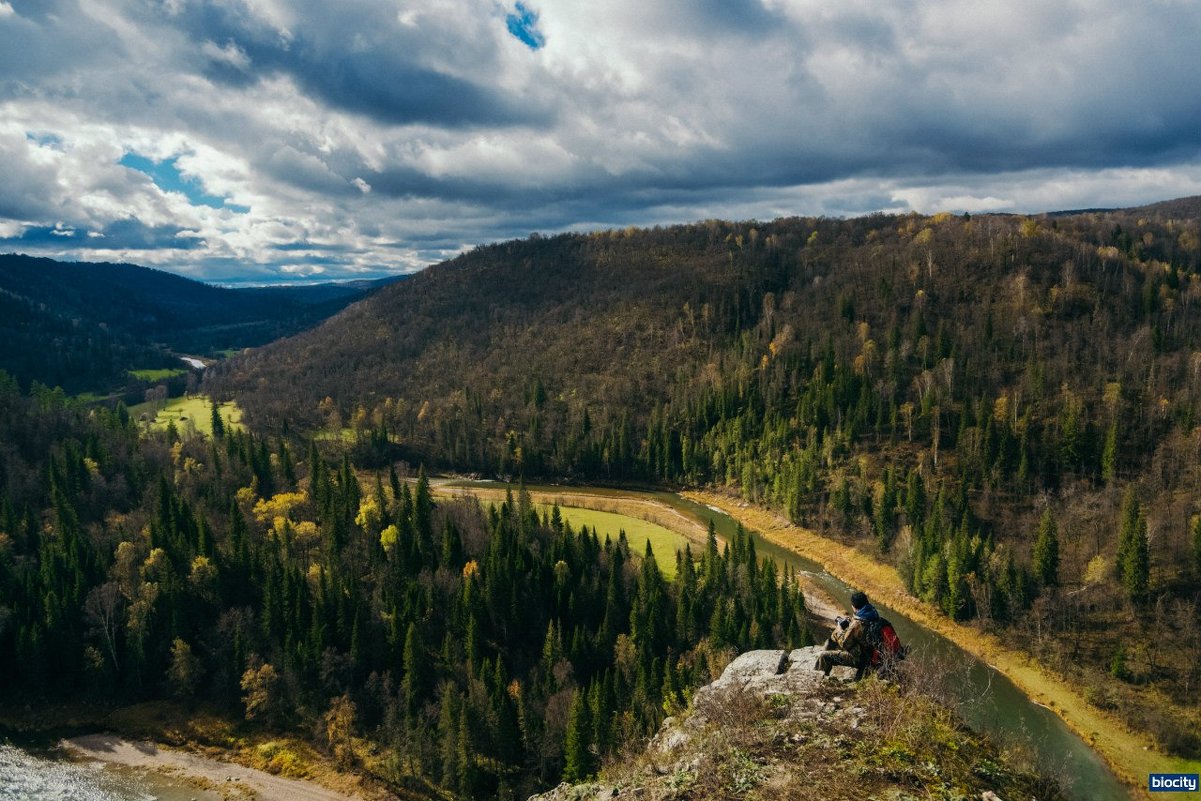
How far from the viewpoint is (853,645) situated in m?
27.0

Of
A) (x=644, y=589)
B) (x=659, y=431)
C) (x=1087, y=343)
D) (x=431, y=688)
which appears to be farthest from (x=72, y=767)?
(x=1087, y=343)

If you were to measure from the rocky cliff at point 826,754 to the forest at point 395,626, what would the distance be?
38986 millimetres

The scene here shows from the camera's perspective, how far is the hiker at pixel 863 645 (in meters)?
25.8

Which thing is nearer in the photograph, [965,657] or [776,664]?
[776,664]

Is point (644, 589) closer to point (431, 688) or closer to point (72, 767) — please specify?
point (431, 688)

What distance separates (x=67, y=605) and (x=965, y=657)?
416 feet

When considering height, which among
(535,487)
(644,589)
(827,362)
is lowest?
(535,487)

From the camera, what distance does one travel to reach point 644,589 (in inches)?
3708

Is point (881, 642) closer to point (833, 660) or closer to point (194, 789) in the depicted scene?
point (833, 660)

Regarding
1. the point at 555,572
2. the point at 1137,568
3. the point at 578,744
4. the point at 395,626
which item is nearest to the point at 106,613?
the point at 395,626

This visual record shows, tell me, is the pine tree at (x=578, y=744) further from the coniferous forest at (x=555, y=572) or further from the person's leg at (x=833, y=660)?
the person's leg at (x=833, y=660)

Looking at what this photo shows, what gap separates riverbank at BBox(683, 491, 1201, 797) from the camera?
7219 centimetres

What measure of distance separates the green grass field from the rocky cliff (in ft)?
284

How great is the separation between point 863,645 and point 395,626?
7441 cm
